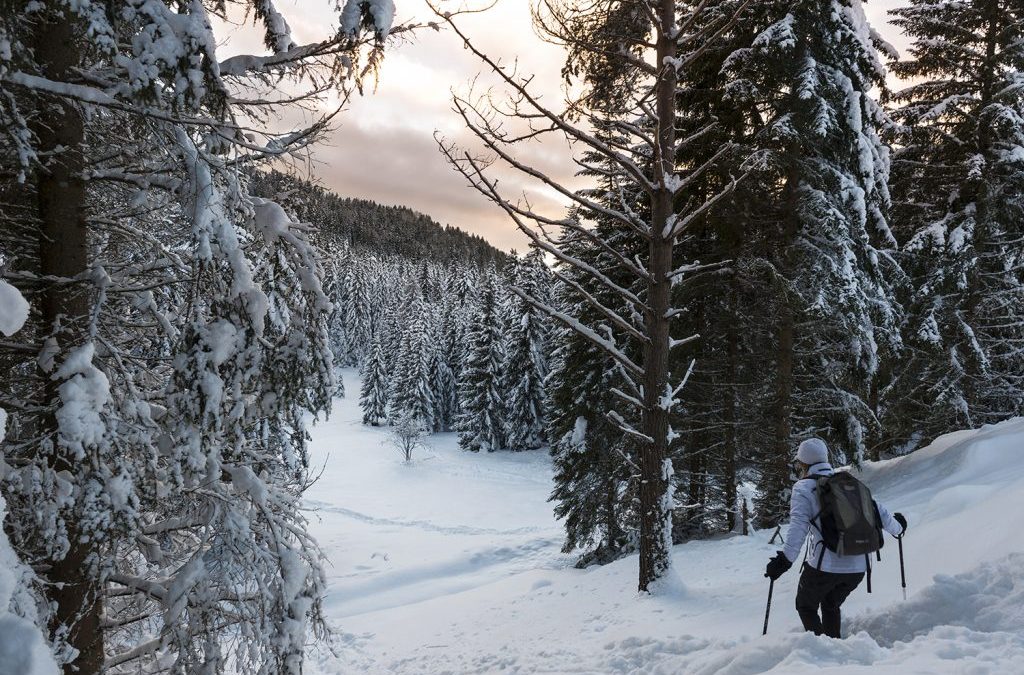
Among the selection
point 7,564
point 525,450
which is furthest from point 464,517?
point 7,564

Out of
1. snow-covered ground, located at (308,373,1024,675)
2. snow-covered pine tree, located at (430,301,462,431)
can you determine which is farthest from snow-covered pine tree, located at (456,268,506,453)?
snow-covered ground, located at (308,373,1024,675)

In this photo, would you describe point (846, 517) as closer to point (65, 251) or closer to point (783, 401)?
point (65, 251)

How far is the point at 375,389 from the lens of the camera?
62.5m

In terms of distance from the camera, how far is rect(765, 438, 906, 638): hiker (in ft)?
15.7

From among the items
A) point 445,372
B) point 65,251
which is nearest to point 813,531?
point 65,251

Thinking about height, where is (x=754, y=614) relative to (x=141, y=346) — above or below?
below

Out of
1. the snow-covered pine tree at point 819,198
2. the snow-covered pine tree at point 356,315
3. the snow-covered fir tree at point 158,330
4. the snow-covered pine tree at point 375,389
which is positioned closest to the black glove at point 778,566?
the snow-covered fir tree at point 158,330

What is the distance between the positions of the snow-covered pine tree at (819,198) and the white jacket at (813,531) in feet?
19.1

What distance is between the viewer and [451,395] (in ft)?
199

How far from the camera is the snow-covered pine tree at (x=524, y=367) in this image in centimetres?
4314

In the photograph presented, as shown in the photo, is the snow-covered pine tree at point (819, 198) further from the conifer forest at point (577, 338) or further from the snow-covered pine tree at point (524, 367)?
the snow-covered pine tree at point (524, 367)

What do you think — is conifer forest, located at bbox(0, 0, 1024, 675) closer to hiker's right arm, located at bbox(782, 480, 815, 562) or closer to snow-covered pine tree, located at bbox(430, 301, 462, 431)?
hiker's right arm, located at bbox(782, 480, 815, 562)

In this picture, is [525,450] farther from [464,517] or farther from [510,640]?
[510,640]

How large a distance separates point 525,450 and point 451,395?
50.6 feet
